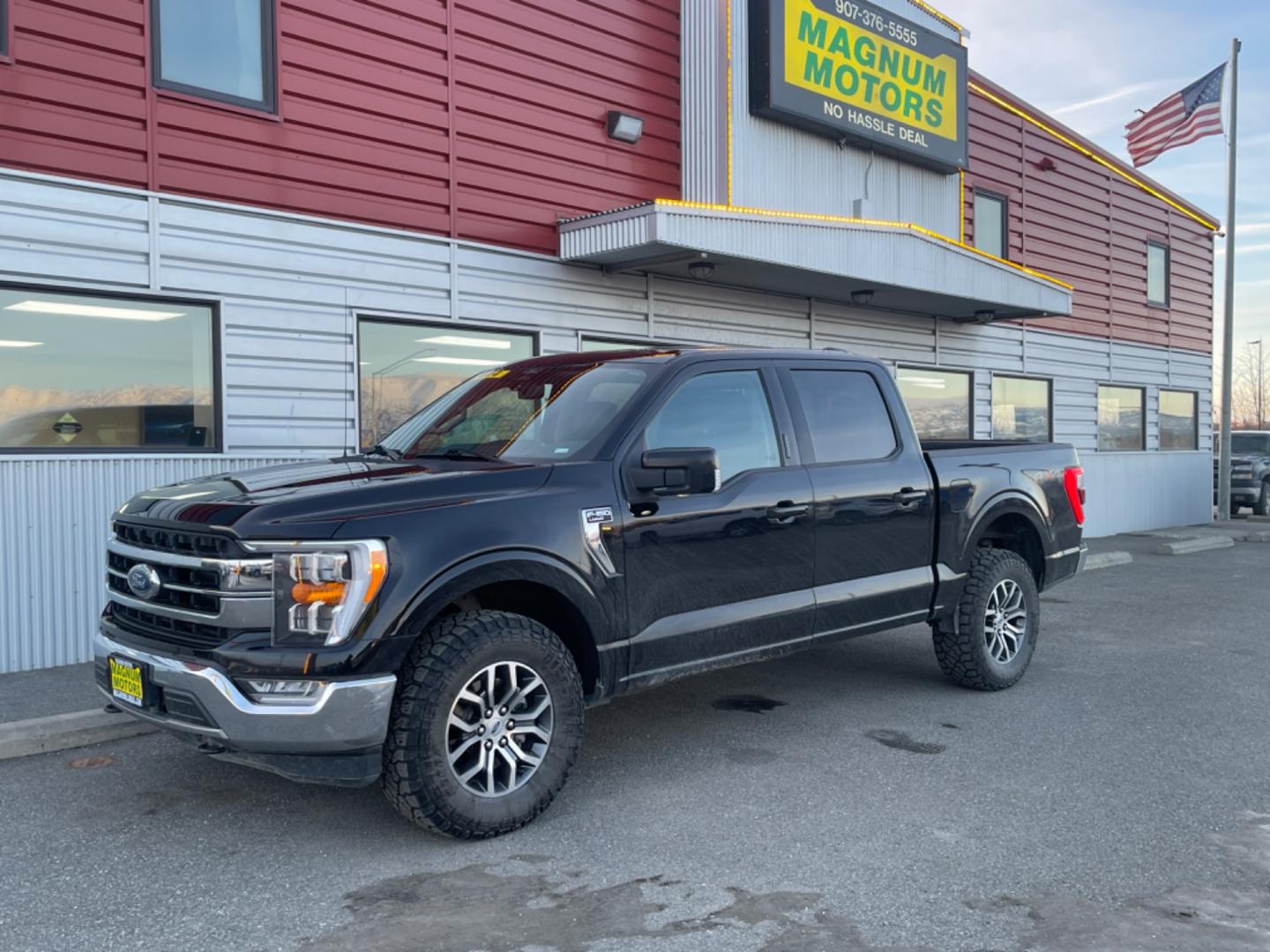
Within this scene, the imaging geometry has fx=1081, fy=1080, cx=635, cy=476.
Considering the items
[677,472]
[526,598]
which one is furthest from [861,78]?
[526,598]

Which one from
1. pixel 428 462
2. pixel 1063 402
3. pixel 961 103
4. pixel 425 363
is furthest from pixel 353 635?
pixel 1063 402

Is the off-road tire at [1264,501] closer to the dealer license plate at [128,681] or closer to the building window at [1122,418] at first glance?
the building window at [1122,418]

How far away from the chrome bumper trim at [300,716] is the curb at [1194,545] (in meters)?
13.8

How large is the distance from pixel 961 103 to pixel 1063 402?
5623 mm

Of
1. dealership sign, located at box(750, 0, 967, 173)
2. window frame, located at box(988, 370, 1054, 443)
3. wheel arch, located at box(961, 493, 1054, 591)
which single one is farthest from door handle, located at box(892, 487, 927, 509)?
window frame, located at box(988, 370, 1054, 443)

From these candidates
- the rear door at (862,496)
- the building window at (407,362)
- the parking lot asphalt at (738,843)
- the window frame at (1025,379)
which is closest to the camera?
the parking lot asphalt at (738,843)

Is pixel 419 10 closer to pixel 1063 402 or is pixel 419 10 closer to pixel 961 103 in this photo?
pixel 961 103

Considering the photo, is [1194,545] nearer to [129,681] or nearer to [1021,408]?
[1021,408]

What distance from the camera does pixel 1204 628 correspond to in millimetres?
8859

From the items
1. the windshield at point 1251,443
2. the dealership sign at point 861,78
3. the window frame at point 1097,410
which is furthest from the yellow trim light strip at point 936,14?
the windshield at point 1251,443

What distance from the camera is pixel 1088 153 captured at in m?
17.9

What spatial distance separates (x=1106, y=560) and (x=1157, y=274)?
8974 millimetres

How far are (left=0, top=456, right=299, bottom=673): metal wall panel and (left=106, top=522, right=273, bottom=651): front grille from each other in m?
2.92

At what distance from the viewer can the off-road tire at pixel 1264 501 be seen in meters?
22.7
